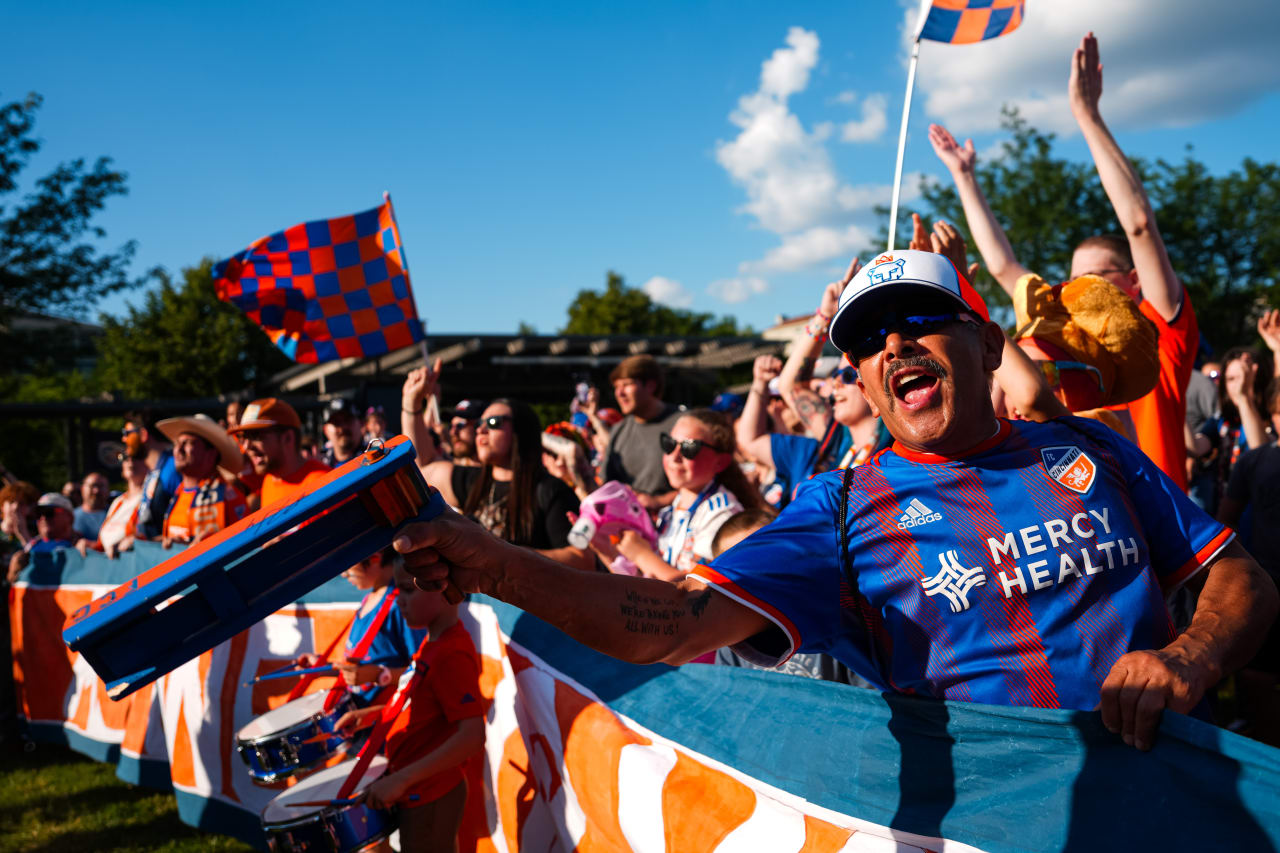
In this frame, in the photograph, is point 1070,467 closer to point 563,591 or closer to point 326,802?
point 563,591

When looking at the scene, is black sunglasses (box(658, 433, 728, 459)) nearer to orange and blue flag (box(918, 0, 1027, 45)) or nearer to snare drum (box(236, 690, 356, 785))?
snare drum (box(236, 690, 356, 785))

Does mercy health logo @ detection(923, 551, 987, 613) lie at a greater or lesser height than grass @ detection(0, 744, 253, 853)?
greater

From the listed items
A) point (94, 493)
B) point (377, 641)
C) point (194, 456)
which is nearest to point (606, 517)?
point (377, 641)

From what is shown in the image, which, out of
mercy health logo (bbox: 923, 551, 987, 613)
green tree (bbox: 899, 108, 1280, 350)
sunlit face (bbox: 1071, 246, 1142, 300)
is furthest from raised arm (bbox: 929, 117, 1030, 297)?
green tree (bbox: 899, 108, 1280, 350)

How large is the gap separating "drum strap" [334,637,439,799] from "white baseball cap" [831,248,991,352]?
1.90 meters

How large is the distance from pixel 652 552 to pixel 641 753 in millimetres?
906

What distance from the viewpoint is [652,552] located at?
317 centimetres

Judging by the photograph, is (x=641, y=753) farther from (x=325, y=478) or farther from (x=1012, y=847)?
(x=325, y=478)

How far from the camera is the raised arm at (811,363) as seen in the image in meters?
3.46

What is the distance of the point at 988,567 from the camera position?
64.4 inches

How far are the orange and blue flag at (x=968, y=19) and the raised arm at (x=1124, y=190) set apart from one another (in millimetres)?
1271

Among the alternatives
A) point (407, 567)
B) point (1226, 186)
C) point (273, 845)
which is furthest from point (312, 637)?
point (1226, 186)

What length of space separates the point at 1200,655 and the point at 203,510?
5.65 meters

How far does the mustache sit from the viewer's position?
181 centimetres
